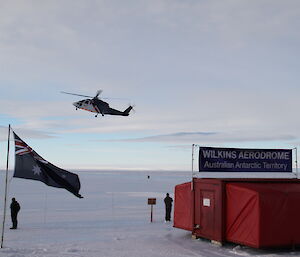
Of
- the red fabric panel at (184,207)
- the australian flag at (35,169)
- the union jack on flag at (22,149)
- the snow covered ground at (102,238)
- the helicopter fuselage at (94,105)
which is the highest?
the helicopter fuselage at (94,105)

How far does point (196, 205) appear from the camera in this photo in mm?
14211

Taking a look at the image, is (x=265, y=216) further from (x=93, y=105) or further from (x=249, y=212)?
(x=93, y=105)

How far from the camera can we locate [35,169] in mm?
12070

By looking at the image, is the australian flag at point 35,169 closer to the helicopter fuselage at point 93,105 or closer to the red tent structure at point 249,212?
the red tent structure at point 249,212

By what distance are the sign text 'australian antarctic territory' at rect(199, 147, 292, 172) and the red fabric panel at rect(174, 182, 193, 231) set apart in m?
1.46

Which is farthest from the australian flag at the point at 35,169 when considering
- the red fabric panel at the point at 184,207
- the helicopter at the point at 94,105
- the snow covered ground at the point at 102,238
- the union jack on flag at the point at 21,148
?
the helicopter at the point at 94,105

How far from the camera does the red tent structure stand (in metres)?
11.6

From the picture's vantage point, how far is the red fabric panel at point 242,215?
11.6 m

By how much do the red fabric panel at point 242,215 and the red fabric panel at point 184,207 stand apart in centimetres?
227

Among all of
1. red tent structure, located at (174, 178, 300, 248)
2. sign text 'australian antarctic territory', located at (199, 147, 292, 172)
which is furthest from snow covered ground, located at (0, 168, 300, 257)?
sign text 'australian antarctic territory', located at (199, 147, 292, 172)

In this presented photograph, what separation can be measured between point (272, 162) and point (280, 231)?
3.67 meters

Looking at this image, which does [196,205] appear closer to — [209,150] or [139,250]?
[209,150]

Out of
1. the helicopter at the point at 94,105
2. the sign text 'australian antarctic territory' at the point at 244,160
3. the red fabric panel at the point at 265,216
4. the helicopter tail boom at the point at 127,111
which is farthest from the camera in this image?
the helicopter tail boom at the point at 127,111

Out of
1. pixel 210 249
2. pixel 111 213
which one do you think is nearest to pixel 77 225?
pixel 111 213
